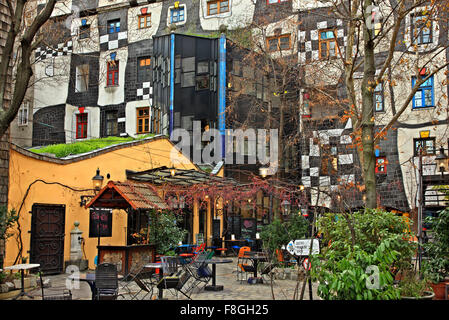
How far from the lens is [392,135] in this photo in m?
20.0

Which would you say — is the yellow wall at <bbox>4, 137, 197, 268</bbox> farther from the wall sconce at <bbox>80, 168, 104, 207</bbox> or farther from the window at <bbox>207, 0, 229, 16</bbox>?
the window at <bbox>207, 0, 229, 16</bbox>

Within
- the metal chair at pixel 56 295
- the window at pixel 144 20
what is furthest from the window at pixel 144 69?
the metal chair at pixel 56 295

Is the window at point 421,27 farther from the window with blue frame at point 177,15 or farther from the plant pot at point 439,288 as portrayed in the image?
the window with blue frame at point 177,15

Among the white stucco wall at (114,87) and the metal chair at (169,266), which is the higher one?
the white stucco wall at (114,87)

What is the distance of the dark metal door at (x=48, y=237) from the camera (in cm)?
1191

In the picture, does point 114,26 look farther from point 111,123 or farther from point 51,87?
point 111,123

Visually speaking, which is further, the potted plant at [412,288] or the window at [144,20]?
the window at [144,20]

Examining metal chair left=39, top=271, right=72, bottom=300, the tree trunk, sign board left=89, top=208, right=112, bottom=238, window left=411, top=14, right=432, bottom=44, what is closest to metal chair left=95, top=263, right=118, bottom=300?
metal chair left=39, top=271, right=72, bottom=300

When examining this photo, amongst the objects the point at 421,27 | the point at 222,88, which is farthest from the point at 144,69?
the point at 421,27

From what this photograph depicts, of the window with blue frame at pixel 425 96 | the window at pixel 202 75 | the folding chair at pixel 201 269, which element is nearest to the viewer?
the folding chair at pixel 201 269

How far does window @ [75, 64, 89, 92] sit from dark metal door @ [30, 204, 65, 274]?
1299 centimetres

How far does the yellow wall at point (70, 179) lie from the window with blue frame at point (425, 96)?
35.3 ft

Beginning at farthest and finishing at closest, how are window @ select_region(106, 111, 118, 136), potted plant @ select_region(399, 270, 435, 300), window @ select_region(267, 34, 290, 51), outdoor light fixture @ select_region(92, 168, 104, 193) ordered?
window @ select_region(106, 111, 118, 136) → window @ select_region(267, 34, 290, 51) → outdoor light fixture @ select_region(92, 168, 104, 193) → potted plant @ select_region(399, 270, 435, 300)

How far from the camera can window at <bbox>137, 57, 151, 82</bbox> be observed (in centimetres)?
2302
